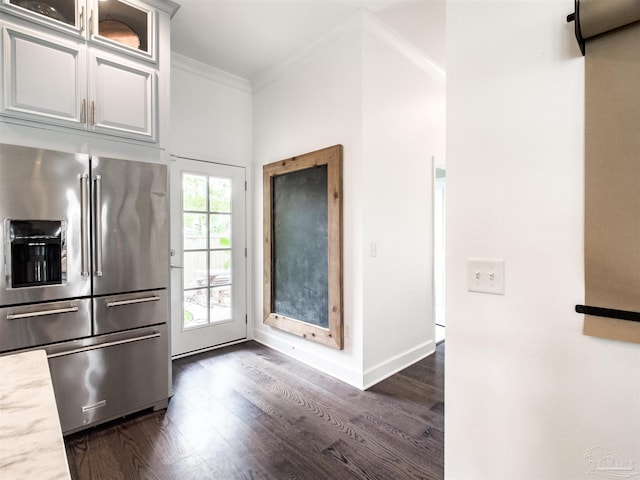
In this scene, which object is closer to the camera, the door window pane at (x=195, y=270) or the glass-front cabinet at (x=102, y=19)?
the glass-front cabinet at (x=102, y=19)

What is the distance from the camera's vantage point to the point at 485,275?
112cm

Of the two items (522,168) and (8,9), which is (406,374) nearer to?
(522,168)

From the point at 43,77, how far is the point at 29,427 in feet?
6.87

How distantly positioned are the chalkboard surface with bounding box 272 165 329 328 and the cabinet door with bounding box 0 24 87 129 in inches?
66.9

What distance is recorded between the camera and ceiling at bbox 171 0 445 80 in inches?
94.7

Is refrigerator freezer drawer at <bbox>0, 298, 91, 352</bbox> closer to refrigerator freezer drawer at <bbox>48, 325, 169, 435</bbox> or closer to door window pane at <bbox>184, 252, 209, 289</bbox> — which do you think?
refrigerator freezer drawer at <bbox>48, 325, 169, 435</bbox>

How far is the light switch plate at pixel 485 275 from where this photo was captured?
1096 millimetres

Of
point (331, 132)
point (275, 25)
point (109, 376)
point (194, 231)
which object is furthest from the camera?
point (194, 231)

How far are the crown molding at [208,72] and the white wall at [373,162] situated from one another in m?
0.36

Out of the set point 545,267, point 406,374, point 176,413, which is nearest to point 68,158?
point 176,413

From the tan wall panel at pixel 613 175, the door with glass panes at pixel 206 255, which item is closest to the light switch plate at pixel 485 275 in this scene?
the tan wall panel at pixel 613 175

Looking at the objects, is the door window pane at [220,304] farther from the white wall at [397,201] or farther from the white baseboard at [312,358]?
the white wall at [397,201]

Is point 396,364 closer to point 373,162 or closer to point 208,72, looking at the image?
point 373,162

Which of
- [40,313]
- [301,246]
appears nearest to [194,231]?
[301,246]
